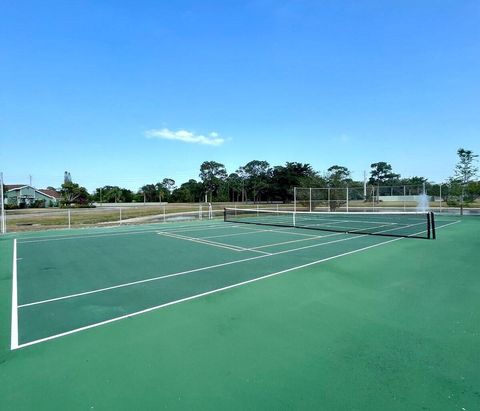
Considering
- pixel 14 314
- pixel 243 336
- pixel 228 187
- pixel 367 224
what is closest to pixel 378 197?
pixel 367 224

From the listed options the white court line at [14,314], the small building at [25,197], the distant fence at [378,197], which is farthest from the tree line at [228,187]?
the white court line at [14,314]

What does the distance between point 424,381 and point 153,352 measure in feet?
9.27

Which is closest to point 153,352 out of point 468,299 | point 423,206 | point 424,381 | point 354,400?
point 354,400

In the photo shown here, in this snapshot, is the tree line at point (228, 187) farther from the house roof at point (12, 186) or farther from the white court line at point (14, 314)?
the white court line at point (14, 314)

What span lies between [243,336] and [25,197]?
66.4 m

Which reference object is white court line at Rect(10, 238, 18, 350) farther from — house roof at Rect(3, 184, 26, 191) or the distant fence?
house roof at Rect(3, 184, 26, 191)

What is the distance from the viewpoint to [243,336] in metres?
3.88

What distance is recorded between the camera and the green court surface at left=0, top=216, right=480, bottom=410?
2.74 m

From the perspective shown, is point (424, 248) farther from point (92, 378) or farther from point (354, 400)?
point (92, 378)

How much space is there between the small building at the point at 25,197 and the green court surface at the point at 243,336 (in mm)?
56463

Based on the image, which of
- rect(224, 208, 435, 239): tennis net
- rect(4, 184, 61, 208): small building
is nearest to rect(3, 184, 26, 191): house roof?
rect(4, 184, 61, 208): small building

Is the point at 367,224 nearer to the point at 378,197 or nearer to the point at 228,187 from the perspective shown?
the point at 378,197

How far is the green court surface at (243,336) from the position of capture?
2.74 metres

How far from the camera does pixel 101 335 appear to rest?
13.0ft
